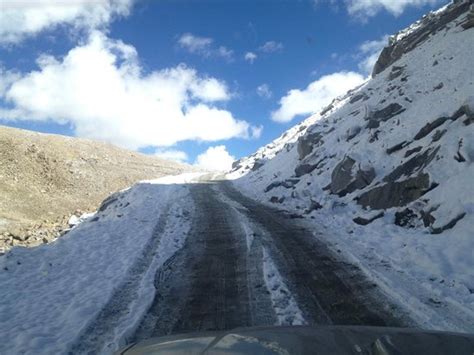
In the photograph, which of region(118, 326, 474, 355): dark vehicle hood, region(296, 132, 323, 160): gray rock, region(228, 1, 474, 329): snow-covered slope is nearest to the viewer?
region(118, 326, 474, 355): dark vehicle hood

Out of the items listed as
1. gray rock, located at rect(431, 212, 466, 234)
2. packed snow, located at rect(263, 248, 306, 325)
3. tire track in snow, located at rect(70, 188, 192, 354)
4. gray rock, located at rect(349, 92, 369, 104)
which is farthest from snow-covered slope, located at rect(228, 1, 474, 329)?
tire track in snow, located at rect(70, 188, 192, 354)

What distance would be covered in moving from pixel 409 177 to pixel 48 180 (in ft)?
98.5

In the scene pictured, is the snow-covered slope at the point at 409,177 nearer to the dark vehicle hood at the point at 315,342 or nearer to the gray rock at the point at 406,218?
the gray rock at the point at 406,218

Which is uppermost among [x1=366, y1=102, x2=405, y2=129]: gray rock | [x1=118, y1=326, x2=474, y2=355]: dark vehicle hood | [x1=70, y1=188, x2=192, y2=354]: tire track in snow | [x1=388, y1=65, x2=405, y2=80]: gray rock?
[x1=388, y1=65, x2=405, y2=80]: gray rock

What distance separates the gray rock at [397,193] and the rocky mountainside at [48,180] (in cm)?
1297

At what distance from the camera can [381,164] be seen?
16.7 m

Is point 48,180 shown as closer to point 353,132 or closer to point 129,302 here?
point 353,132

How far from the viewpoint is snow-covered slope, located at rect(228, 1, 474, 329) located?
9.38 meters

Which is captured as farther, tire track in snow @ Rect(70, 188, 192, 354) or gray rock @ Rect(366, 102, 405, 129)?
gray rock @ Rect(366, 102, 405, 129)

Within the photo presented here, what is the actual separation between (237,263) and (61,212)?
22982mm

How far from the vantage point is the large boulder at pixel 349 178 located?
54.6 feet

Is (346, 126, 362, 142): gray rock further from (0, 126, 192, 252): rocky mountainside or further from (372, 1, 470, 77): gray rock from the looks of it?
(0, 126, 192, 252): rocky mountainside

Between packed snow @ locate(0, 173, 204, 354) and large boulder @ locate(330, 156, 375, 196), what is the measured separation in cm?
657

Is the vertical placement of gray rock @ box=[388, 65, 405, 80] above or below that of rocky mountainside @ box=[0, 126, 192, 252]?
above
